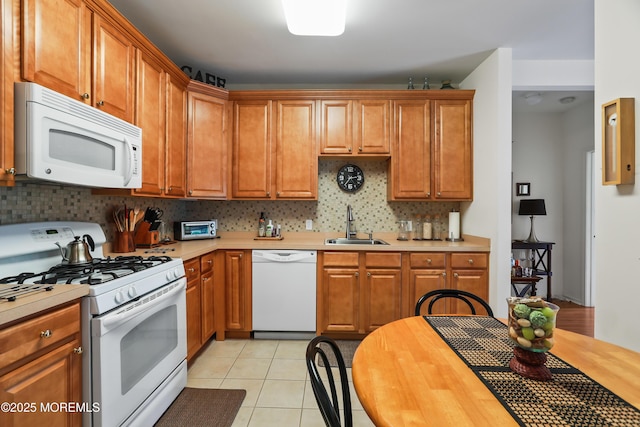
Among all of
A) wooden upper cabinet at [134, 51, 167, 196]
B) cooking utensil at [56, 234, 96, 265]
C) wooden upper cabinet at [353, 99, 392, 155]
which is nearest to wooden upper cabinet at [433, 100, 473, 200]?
wooden upper cabinet at [353, 99, 392, 155]

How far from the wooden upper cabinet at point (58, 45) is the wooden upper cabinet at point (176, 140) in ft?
2.91

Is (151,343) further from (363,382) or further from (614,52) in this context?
(614,52)

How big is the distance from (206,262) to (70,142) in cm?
139

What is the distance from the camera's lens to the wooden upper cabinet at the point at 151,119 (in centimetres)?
230

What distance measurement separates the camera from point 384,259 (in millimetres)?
2930

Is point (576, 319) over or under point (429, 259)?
under

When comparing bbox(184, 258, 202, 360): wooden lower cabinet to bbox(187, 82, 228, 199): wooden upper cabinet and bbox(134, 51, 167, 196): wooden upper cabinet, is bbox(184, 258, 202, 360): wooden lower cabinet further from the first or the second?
bbox(187, 82, 228, 199): wooden upper cabinet

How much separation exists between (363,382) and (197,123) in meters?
2.83

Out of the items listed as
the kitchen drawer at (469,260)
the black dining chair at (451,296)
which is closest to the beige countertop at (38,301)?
the black dining chair at (451,296)

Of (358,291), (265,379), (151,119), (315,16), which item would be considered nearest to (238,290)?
(265,379)

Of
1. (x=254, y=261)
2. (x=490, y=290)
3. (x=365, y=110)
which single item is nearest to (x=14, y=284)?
(x=254, y=261)

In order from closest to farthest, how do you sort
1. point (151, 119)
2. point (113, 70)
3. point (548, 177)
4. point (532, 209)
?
1. point (113, 70)
2. point (151, 119)
3. point (532, 209)
4. point (548, 177)

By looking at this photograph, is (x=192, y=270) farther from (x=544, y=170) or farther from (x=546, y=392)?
(x=544, y=170)

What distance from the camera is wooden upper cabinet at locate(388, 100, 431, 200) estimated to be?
324 centimetres
